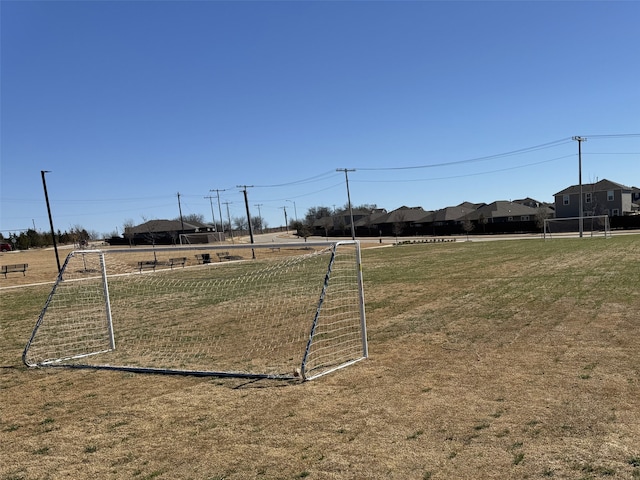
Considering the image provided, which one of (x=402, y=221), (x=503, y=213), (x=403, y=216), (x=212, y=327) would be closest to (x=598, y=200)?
(x=503, y=213)

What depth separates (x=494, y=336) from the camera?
7.87m

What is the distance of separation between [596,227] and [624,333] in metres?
60.1

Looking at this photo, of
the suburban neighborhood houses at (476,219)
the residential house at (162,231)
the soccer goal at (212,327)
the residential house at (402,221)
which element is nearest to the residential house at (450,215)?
the suburban neighborhood houses at (476,219)

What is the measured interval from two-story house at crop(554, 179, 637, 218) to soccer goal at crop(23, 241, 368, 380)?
63.7 m

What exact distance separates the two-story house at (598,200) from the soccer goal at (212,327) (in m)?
63.7

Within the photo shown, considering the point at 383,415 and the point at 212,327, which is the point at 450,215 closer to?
the point at 212,327

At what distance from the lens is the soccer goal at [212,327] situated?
287 inches

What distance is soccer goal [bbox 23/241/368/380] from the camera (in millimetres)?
7285

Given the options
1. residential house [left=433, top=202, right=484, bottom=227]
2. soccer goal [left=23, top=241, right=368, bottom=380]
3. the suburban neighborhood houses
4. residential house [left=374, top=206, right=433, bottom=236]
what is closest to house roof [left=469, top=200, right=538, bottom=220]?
the suburban neighborhood houses

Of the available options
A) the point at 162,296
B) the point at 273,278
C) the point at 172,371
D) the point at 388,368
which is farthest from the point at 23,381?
the point at 273,278

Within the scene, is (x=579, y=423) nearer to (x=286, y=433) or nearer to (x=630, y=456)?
(x=630, y=456)

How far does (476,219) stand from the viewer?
3044 inches

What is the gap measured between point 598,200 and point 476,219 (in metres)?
18.9

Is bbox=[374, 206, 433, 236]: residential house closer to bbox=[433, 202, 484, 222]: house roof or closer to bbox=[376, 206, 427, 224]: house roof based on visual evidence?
bbox=[376, 206, 427, 224]: house roof
